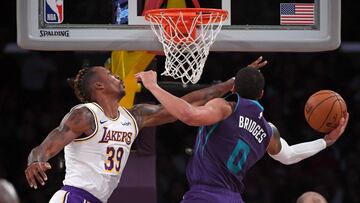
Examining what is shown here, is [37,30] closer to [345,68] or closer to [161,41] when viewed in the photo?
[161,41]

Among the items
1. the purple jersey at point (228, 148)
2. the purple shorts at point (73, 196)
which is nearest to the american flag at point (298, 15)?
the purple jersey at point (228, 148)

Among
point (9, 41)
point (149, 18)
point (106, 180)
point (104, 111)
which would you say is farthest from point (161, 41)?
point (9, 41)

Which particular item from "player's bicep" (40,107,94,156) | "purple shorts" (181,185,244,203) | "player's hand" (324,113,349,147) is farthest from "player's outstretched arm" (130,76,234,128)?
"player's hand" (324,113,349,147)

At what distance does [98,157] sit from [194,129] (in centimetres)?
425

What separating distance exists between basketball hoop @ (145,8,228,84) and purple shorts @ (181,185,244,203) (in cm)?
87

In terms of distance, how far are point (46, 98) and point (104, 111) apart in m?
4.34

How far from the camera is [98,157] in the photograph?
6059mm

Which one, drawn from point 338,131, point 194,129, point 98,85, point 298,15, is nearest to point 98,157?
point 98,85

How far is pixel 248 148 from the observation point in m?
5.99

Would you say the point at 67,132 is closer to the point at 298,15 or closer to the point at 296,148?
the point at 296,148

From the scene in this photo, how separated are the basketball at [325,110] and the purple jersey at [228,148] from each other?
0.57 metres

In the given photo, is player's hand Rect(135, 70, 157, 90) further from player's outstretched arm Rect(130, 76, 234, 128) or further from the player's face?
player's outstretched arm Rect(130, 76, 234, 128)

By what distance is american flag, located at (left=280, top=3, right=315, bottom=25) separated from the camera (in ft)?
22.2

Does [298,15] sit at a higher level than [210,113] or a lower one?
higher
